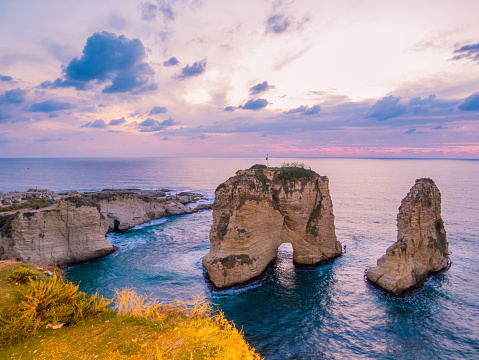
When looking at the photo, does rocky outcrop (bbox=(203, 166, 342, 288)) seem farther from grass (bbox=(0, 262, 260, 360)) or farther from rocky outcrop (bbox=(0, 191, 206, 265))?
rocky outcrop (bbox=(0, 191, 206, 265))

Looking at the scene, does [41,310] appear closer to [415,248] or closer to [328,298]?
[328,298]

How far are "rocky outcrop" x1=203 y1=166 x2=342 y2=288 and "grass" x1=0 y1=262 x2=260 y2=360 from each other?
13617 millimetres

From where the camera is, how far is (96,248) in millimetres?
30203

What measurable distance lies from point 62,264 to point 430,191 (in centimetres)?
3752

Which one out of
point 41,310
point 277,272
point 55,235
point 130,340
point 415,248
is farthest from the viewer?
point 55,235

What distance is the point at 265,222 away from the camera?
976 inches

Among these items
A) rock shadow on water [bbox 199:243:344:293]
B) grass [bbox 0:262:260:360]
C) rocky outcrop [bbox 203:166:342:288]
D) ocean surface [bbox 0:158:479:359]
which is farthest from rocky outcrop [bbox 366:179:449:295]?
grass [bbox 0:262:260:360]

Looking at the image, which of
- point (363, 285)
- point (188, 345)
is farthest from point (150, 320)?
point (363, 285)

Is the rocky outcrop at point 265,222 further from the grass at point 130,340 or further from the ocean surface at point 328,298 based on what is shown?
the grass at point 130,340

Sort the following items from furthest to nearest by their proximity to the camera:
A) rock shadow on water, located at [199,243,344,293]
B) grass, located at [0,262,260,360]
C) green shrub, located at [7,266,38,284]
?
rock shadow on water, located at [199,243,344,293]
green shrub, located at [7,266,38,284]
grass, located at [0,262,260,360]

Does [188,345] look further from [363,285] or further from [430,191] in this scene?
[430,191]

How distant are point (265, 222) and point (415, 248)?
1291cm

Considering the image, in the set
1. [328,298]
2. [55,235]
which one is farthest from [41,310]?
[55,235]

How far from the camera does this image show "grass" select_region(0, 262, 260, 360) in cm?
734
